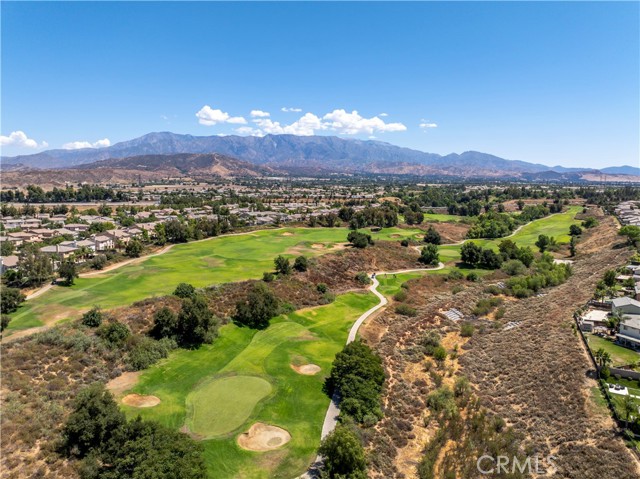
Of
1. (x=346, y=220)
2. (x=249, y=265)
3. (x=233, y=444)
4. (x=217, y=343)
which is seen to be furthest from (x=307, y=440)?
(x=346, y=220)

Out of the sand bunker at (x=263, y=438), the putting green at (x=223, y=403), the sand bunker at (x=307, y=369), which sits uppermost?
the putting green at (x=223, y=403)

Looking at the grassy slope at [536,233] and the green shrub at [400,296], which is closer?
the green shrub at [400,296]

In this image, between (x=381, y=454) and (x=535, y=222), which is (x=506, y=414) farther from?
(x=535, y=222)

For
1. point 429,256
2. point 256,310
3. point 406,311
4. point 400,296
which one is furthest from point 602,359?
point 429,256

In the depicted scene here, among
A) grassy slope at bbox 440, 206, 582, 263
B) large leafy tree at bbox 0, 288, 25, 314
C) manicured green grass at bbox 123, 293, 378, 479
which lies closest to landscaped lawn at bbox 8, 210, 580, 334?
grassy slope at bbox 440, 206, 582, 263

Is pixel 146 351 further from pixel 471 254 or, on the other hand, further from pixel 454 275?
pixel 471 254

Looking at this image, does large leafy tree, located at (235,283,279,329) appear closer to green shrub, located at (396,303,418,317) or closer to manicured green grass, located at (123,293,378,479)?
manicured green grass, located at (123,293,378,479)

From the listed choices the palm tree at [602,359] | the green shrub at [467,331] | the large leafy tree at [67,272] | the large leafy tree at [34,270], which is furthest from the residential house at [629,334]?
the large leafy tree at [34,270]

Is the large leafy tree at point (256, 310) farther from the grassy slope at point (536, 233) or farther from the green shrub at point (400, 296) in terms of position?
the grassy slope at point (536, 233)
